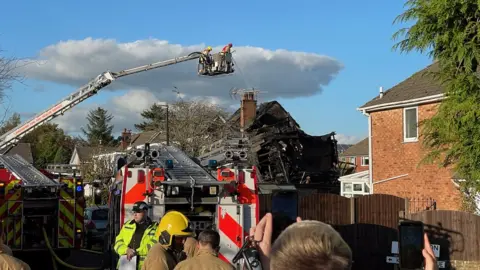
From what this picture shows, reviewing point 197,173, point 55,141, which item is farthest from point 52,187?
point 55,141

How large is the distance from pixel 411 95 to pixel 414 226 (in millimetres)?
11884

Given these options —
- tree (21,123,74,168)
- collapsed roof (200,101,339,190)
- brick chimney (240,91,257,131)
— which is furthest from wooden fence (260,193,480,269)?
tree (21,123,74,168)

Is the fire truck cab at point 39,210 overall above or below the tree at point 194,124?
below

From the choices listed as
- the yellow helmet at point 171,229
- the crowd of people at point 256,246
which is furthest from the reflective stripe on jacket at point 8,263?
the yellow helmet at point 171,229

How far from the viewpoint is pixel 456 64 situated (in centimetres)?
1332

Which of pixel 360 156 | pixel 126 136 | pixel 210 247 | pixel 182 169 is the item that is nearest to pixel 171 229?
pixel 210 247

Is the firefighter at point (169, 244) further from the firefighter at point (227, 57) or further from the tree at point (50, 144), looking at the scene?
the tree at point (50, 144)

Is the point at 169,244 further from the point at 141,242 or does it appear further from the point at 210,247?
the point at 141,242

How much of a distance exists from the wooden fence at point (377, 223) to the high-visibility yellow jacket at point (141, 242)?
7.53 meters

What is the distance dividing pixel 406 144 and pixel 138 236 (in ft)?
56.0

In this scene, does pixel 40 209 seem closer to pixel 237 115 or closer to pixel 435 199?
pixel 435 199

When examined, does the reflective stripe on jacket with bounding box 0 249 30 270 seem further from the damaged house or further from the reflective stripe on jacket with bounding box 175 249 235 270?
the damaged house

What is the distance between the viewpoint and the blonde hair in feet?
7.25

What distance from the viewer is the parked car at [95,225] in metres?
20.0
